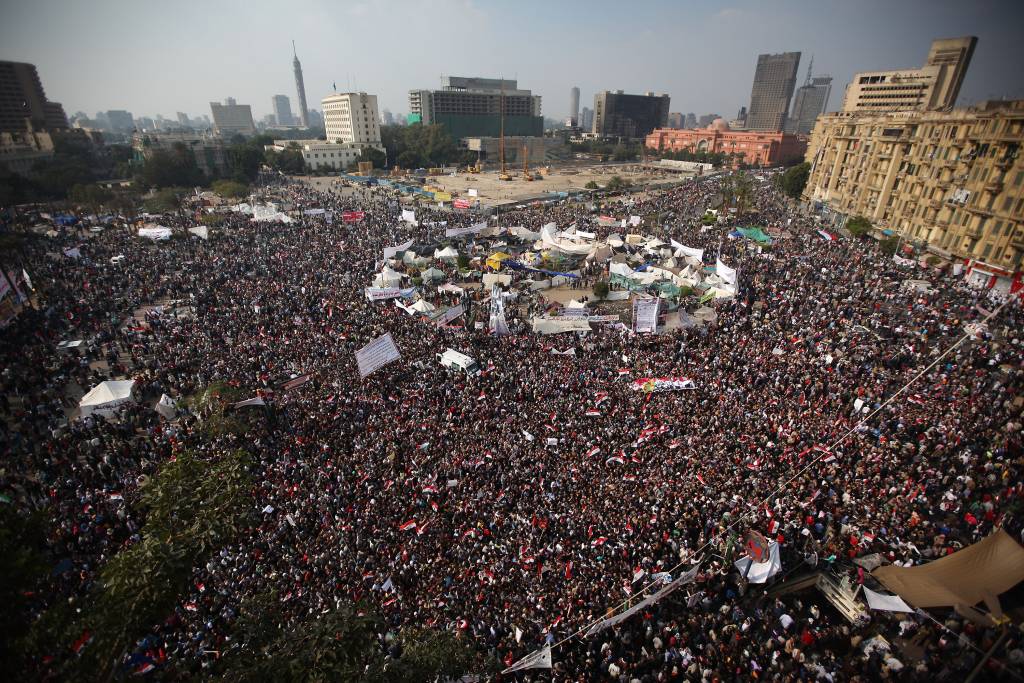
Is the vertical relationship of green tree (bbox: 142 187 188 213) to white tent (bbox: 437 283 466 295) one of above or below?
above

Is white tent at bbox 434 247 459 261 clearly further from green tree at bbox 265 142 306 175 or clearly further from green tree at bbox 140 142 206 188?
green tree at bbox 265 142 306 175

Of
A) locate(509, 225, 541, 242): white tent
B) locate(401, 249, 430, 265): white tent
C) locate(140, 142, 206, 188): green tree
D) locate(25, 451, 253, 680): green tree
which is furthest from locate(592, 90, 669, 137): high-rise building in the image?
locate(25, 451, 253, 680): green tree

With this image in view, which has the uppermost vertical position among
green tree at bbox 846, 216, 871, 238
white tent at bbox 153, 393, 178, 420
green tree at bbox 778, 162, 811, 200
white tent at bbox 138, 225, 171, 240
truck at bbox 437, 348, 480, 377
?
green tree at bbox 778, 162, 811, 200

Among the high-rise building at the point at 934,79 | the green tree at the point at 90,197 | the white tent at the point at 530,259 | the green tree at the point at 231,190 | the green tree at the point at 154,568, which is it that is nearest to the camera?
the green tree at the point at 154,568

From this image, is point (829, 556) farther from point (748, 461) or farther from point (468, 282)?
point (468, 282)

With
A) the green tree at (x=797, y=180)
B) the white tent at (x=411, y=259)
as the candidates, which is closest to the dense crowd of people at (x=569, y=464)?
the white tent at (x=411, y=259)

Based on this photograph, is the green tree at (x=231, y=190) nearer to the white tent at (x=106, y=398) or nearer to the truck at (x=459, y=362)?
the white tent at (x=106, y=398)

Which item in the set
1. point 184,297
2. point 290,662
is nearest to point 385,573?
point 290,662
